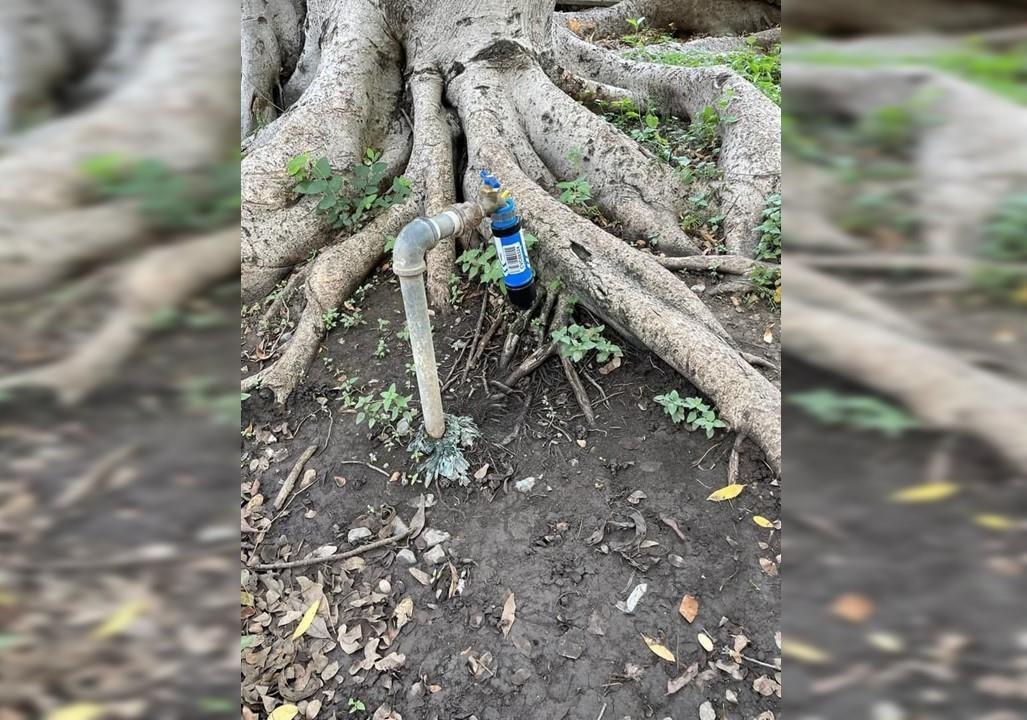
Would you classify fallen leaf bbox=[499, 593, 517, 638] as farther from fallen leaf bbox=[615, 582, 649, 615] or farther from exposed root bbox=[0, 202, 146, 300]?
exposed root bbox=[0, 202, 146, 300]

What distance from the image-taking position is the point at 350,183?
4168mm

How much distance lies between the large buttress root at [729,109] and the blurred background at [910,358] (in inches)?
121

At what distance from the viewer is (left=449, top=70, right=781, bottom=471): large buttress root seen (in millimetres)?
2773

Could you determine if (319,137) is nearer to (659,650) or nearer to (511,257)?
(511,257)

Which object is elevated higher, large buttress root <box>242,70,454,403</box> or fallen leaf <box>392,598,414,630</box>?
large buttress root <box>242,70,454,403</box>

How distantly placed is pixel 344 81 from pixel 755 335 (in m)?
3.20

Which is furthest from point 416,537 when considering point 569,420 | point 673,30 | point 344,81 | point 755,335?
point 673,30

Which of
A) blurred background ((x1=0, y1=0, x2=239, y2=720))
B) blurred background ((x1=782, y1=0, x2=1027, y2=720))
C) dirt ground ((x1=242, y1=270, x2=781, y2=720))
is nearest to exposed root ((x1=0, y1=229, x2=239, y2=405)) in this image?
blurred background ((x1=0, y1=0, x2=239, y2=720))

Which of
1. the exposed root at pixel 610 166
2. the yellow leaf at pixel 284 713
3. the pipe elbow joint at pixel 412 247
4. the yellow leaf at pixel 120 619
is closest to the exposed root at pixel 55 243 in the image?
the yellow leaf at pixel 120 619

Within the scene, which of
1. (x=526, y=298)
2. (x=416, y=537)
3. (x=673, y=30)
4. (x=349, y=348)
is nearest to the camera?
(x=416, y=537)

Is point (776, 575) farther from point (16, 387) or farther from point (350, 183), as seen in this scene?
point (350, 183)

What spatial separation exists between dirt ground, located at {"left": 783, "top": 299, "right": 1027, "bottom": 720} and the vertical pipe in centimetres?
199

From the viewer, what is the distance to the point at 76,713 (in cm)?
52

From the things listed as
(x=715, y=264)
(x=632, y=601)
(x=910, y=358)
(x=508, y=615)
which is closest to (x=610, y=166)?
(x=715, y=264)
